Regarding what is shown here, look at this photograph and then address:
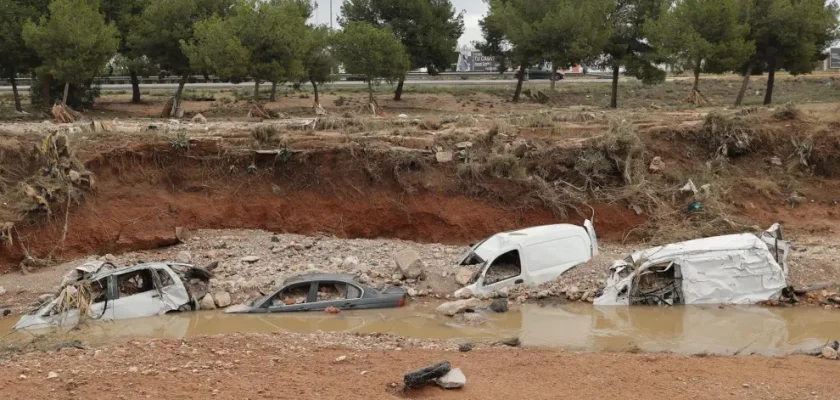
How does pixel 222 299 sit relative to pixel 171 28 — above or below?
below

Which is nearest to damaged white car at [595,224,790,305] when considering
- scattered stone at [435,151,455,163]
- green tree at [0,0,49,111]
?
scattered stone at [435,151,455,163]

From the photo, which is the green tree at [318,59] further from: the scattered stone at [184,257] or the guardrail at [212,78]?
the scattered stone at [184,257]

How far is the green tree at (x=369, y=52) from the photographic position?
37.9 meters

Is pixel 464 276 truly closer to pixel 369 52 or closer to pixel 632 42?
pixel 369 52

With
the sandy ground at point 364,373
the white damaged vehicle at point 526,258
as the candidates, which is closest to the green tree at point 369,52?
the white damaged vehicle at point 526,258

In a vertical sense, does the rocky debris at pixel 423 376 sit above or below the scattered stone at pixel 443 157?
below

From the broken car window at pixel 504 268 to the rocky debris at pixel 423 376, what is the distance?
6.38 metres

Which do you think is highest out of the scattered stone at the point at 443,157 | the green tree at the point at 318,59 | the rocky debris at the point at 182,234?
the green tree at the point at 318,59

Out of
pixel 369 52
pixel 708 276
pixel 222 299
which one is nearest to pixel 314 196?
pixel 222 299

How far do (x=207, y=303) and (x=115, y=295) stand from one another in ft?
5.59

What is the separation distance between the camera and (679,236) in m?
18.8

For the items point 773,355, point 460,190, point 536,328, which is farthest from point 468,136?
point 773,355

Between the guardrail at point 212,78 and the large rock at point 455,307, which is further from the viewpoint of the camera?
the guardrail at point 212,78

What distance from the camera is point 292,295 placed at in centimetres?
1405
